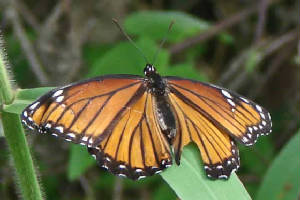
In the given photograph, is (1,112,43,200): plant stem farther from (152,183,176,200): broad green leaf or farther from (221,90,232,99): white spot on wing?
(152,183,176,200): broad green leaf

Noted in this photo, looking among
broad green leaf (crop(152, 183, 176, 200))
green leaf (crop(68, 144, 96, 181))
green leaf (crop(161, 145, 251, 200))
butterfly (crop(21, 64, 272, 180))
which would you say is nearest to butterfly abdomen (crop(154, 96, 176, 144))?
butterfly (crop(21, 64, 272, 180))

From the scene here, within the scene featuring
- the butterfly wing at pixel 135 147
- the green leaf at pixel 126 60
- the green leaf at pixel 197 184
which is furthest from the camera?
the green leaf at pixel 126 60

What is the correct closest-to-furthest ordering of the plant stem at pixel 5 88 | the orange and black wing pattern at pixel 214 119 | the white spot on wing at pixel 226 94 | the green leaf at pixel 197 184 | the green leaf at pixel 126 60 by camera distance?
1. the plant stem at pixel 5 88
2. the green leaf at pixel 197 184
3. the orange and black wing pattern at pixel 214 119
4. the white spot on wing at pixel 226 94
5. the green leaf at pixel 126 60

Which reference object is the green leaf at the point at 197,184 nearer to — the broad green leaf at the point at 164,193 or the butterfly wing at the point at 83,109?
the butterfly wing at the point at 83,109

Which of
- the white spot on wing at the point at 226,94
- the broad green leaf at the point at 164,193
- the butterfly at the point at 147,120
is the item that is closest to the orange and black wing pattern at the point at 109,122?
the butterfly at the point at 147,120

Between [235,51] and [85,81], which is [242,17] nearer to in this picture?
[235,51]

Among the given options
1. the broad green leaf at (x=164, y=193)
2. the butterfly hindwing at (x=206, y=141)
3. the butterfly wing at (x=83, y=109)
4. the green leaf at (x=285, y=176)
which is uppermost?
the butterfly wing at (x=83, y=109)
